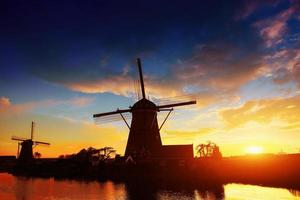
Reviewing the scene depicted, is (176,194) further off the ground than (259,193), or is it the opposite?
(176,194)

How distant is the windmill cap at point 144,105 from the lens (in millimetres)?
60719

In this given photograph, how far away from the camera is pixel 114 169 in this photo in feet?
211

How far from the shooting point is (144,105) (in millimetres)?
60844

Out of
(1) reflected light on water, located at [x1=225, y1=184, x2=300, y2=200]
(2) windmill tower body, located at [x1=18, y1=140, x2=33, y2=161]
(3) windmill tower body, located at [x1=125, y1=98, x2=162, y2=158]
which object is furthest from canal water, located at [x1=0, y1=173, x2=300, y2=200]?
(2) windmill tower body, located at [x1=18, y1=140, x2=33, y2=161]

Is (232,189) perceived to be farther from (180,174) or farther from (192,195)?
(180,174)

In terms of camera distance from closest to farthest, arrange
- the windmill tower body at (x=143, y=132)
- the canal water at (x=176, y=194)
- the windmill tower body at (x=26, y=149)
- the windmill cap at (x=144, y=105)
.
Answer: the canal water at (x=176, y=194) < the windmill tower body at (x=143, y=132) < the windmill cap at (x=144, y=105) < the windmill tower body at (x=26, y=149)

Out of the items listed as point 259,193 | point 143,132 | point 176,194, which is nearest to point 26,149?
point 143,132

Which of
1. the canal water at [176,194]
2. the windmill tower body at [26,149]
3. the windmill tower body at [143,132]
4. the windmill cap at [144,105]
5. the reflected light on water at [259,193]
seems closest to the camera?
the reflected light on water at [259,193]

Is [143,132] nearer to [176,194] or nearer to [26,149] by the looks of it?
[176,194]

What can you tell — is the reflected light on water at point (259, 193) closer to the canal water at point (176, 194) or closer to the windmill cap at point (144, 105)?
the canal water at point (176, 194)

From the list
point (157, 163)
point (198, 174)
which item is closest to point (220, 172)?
point (198, 174)

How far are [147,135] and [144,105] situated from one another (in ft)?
19.0

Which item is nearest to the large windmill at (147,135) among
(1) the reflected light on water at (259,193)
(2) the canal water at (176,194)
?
(2) the canal water at (176,194)

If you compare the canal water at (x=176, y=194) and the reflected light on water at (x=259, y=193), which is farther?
the canal water at (x=176, y=194)
